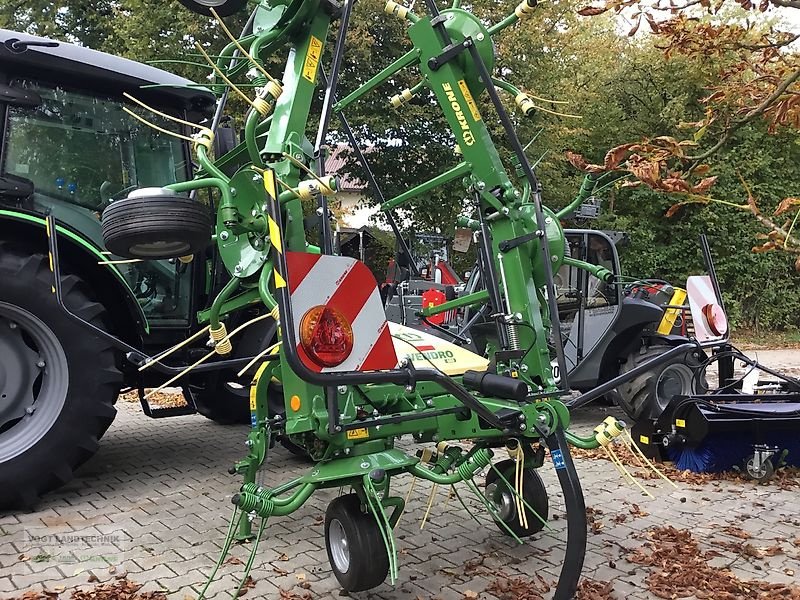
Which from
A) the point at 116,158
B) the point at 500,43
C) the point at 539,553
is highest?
the point at 500,43

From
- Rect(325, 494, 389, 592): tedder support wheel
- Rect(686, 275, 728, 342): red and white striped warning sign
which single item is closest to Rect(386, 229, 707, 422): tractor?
Rect(686, 275, 728, 342): red and white striped warning sign

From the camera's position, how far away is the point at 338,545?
3.07m

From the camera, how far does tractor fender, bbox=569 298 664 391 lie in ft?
21.1

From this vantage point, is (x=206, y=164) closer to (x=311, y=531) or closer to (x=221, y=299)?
(x=221, y=299)

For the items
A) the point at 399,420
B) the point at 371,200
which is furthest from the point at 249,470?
the point at 371,200

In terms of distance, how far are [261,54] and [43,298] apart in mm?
1881

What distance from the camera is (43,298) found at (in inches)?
160

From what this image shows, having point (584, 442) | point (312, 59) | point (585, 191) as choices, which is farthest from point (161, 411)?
point (585, 191)

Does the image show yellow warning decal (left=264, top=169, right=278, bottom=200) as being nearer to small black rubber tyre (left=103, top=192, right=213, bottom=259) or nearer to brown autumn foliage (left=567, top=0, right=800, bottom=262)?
small black rubber tyre (left=103, top=192, right=213, bottom=259)

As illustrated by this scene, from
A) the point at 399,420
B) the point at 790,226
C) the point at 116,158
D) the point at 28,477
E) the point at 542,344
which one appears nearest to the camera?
the point at 790,226

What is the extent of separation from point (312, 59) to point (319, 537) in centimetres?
238

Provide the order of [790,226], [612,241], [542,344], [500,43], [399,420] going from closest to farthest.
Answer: [790,226], [399,420], [542,344], [612,241], [500,43]

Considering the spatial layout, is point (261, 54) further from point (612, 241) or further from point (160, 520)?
point (612, 241)

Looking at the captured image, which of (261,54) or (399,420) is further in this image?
(261,54)
